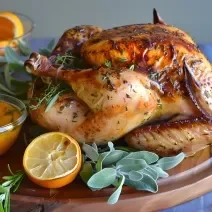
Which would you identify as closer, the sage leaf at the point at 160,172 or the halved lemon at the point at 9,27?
the sage leaf at the point at 160,172

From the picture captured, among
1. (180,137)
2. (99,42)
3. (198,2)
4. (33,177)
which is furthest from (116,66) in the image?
(198,2)

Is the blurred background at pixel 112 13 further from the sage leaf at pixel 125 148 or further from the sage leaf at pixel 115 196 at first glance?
the sage leaf at pixel 115 196

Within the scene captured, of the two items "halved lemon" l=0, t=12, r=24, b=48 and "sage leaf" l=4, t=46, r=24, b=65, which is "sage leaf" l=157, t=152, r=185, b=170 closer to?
"sage leaf" l=4, t=46, r=24, b=65

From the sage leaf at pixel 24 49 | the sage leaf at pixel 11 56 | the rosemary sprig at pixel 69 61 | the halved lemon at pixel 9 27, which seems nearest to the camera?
the rosemary sprig at pixel 69 61

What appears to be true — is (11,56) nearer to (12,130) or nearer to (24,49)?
(24,49)

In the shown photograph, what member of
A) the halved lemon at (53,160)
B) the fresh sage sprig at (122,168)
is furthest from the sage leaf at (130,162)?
the halved lemon at (53,160)

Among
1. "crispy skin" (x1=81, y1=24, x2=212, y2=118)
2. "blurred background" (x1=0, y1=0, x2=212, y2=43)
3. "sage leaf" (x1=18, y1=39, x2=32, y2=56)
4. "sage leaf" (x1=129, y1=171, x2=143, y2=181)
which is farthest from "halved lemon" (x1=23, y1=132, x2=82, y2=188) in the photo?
"blurred background" (x1=0, y1=0, x2=212, y2=43)

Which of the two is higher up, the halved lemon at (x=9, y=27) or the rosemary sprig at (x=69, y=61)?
the rosemary sprig at (x=69, y=61)
